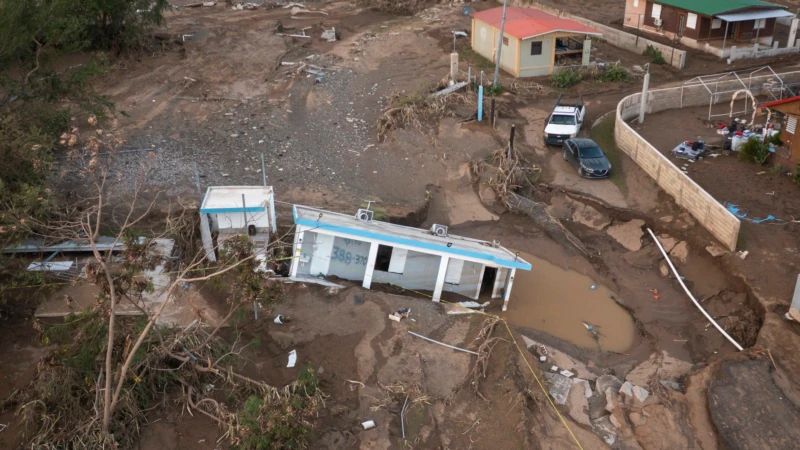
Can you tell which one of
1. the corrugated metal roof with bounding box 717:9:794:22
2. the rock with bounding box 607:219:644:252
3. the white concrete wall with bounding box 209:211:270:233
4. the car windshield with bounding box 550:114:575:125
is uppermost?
the corrugated metal roof with bounding box 717:9:794:22

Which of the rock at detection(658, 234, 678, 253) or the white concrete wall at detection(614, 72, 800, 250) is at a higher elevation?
the white concrete wall at detection(614, 72, 800, 250)

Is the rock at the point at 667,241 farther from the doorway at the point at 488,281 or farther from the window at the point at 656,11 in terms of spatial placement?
the window at the point at 656,11

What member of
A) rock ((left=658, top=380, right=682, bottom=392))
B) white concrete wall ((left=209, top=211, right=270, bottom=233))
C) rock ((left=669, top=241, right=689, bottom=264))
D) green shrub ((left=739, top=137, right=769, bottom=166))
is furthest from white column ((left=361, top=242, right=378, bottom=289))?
green shrub ((left=739, top=137, right=769, bottom=166))

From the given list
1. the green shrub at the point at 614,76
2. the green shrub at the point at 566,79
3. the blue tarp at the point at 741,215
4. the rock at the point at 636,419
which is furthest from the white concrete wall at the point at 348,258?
the green shrub at the point at 614,76

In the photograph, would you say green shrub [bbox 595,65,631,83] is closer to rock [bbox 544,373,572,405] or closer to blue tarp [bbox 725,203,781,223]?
blue tarp [bbox 725,203,781,223]

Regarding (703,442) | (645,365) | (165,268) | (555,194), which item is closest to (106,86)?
(165,268)

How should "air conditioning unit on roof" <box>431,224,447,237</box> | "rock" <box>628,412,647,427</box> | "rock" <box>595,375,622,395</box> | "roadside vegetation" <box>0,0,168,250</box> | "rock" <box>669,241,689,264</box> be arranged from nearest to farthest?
"rock" <box>628,412,647,427</box>, "rock" <box>595,375,622,395</box>, "roadside vegetation" <box>0,0,168,250</box>, "air conditioning unit on roof" <box>431,224,447,237</box>, "rock" <box>669,241,689,264</box>

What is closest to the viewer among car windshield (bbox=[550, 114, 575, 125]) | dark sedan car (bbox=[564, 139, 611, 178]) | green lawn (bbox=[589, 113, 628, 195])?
dark sedan car (bbox=[564, 139, 611, 178])
